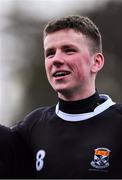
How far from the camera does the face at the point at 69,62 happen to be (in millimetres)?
4586

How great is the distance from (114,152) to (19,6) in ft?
79.6

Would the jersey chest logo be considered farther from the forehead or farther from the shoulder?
the forehead

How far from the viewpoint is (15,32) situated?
27203 millimetres

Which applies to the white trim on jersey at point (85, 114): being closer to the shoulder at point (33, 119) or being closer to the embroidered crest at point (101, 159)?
the shoulder at point (33, 119)

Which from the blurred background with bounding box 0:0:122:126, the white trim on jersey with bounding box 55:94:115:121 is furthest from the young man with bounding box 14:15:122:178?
the blurred background with bounding box 0:0:122:126

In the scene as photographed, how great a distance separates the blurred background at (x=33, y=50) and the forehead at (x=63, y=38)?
20165 millimetres

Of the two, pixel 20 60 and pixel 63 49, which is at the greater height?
pixel 63 49

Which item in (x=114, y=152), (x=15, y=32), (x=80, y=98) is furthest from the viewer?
(x=15, y=32)

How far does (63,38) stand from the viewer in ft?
→ 15.2

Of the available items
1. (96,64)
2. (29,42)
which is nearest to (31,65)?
(29,42)

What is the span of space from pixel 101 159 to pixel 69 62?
61cm

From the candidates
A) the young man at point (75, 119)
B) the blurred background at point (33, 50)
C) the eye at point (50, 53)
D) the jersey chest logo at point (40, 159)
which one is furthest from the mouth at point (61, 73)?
the blurred background at point (33, 50)

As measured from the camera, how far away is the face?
15.0ft

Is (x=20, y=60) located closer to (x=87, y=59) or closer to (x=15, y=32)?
(x=15, y=32)
